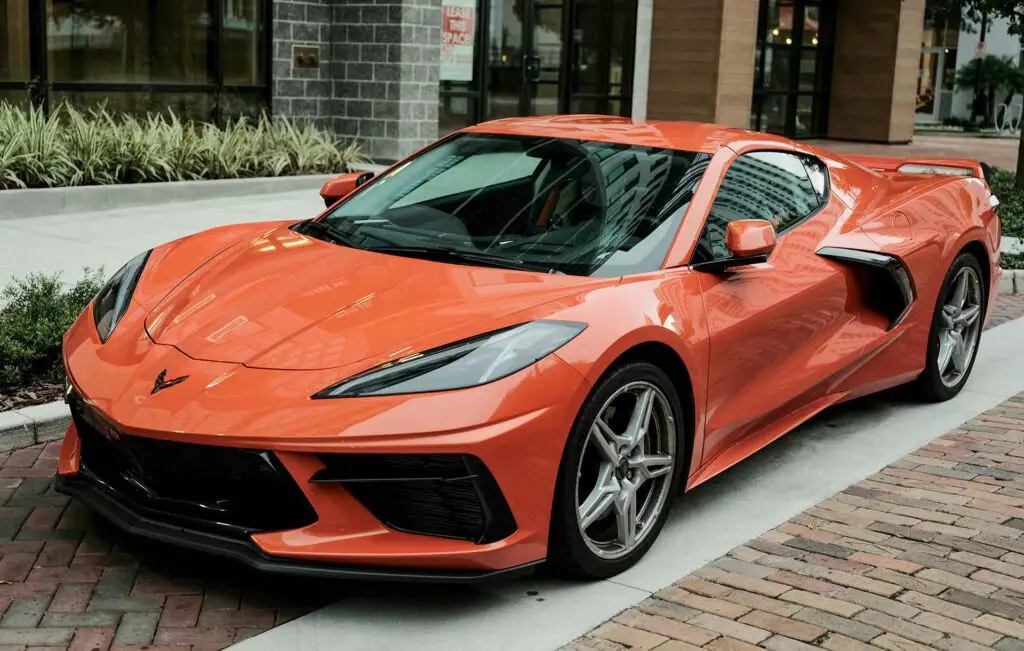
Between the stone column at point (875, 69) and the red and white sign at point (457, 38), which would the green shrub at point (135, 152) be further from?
the stone column at point (875, 69)

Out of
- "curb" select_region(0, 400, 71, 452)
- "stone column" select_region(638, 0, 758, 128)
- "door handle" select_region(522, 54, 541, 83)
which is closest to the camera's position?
"curb" select_region(0, 400, 71, 452)

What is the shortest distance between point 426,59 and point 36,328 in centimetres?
1121

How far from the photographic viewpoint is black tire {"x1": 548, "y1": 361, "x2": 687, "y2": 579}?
12.5 ft

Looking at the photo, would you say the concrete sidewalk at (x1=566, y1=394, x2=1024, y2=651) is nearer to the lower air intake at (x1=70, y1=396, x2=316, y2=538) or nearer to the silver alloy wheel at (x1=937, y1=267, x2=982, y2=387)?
the lower air intake at (x1=70, y1=396, x2=316, y2=538)

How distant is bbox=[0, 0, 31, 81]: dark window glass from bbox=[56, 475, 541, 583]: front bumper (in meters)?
11.1

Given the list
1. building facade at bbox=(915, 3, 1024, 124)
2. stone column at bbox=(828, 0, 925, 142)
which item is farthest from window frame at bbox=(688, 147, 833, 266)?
building facade at bbox=(915, 3, 1024, 124)

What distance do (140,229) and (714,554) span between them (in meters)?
7.30

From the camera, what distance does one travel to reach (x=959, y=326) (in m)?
6.51

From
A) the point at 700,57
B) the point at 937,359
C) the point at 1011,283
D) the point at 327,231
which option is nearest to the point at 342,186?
the point at 327,231

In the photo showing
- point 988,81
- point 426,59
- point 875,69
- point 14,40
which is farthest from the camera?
point 988,81

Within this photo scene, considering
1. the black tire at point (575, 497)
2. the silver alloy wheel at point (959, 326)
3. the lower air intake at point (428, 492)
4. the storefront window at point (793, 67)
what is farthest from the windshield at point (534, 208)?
the storefront window at point (793, 67)

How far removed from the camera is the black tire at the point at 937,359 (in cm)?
615

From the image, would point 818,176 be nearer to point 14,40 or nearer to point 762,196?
point 762,196

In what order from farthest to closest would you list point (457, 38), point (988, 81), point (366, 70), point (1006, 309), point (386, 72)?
point (988, 81) < point (457, 38) < point (366, 70) < point (386, 72) < point (1006, 309)
